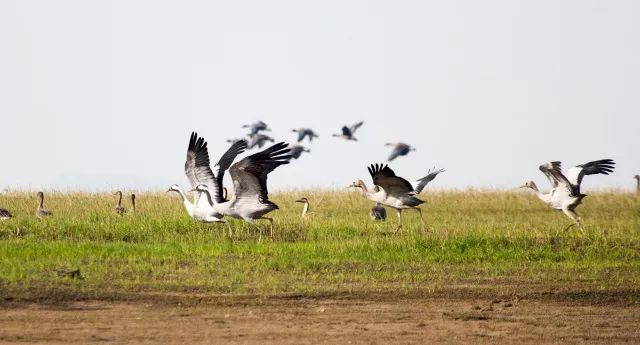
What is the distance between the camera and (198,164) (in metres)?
17.3

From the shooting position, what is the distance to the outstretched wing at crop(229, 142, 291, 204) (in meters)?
15.5

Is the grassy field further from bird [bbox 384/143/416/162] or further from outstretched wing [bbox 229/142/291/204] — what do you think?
bird [bbox 384/143/416/162]

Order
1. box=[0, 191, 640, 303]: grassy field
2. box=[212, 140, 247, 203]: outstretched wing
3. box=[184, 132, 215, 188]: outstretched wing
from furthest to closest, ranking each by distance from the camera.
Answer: box=[212, 140, 247, 203]: outstretched wing < box=[184, 132, 215, 188]: outstretched wing < box=[0, 191, 640, 303]: grassy field

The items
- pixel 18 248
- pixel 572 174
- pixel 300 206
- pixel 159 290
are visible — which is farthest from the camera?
pixel 300 206

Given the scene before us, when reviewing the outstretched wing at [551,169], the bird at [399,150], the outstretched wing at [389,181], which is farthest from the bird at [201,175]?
the bird at [399,150]

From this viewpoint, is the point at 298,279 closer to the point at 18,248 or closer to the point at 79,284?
the point at 79,284

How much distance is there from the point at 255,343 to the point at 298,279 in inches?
135

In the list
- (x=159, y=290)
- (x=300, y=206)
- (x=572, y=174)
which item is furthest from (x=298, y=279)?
(x=300, y=206)

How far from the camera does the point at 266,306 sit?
954 centimetres

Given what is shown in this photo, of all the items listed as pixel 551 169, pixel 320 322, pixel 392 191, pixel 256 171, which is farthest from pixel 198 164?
pixel 320 322

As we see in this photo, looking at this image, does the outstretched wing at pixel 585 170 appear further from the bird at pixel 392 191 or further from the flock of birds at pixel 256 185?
the bird at pixel 392 191

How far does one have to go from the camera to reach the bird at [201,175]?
53.7 feet

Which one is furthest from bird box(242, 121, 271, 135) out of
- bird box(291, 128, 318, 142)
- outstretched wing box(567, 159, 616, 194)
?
outstretched wing box(567, 159, 616, 194)

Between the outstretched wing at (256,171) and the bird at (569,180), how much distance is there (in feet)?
16.8
